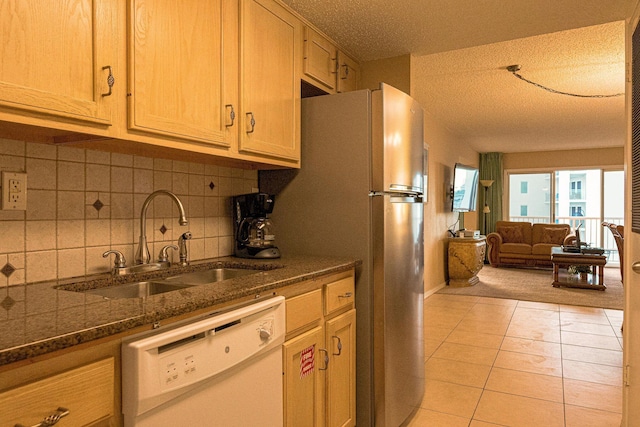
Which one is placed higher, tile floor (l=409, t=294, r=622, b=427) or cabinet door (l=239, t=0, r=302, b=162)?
cabinet door (l=239, t=0, r=302, b=162)

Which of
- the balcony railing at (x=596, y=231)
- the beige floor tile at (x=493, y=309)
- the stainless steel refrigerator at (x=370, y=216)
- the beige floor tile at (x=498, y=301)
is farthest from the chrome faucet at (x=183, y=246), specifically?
the balcony railing at (x=596, y=231)

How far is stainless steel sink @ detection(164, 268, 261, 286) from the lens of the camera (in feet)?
6.06

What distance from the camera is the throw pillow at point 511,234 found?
8.38 meters

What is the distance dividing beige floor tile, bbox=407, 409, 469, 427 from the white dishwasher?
1150 millimetres

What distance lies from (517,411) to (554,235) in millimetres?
6612

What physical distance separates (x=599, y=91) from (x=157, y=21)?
472cm

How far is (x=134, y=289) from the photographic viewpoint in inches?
64.7

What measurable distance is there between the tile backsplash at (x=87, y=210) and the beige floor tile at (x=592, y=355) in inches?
119

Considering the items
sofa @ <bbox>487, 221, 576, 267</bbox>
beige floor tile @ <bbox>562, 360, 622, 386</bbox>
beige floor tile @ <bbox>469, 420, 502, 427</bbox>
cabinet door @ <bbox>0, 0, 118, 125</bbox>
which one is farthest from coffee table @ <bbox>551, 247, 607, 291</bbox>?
cabinet door @ <bbox>0, 0, 118, 125</bbox>

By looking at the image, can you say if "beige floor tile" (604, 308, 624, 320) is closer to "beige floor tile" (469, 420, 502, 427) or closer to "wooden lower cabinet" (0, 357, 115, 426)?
"beige floor tile" (469, 420, 502, 427)

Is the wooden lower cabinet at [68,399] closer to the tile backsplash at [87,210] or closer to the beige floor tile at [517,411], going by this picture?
the tile backsplash at [87,210]

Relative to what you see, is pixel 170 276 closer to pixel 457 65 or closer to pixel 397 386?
pixel 397 386

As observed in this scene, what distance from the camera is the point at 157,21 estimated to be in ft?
A: 4.87

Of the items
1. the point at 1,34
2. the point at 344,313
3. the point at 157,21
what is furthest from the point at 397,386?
the point at 1,34
